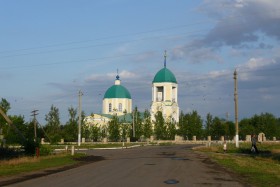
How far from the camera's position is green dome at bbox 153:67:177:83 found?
115 metres

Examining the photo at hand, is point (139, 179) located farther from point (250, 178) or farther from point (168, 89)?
point (168, 89)

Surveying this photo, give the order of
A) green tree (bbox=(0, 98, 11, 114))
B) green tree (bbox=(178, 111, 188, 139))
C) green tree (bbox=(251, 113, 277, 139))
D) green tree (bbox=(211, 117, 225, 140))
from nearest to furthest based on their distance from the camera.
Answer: green tree (bbox=(0, 98, 11, 114)) < green tree (bbox=(178, 111, 188, 139)) < green tree (bbox=(211, 117, 225, 140)) < green tree (bbox=(251, 113, 277, 139))

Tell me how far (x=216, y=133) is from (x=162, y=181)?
9742 centimetres

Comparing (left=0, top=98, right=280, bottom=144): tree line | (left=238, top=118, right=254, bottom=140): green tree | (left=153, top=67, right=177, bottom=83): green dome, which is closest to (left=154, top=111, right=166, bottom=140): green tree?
(left=0, top=98, right=280, bottom=144): tree line

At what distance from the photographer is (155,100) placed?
11681 centimetres

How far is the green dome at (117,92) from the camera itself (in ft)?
396

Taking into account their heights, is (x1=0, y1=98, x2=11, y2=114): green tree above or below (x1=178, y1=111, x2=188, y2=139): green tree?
above

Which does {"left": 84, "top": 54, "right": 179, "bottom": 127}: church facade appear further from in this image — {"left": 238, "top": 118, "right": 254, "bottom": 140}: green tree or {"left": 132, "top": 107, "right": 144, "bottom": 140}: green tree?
{"left": 238, "top": 118, "right": 254, "bottom": 140}: green tree

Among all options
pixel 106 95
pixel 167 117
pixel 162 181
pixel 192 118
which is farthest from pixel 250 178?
pixel 106 95

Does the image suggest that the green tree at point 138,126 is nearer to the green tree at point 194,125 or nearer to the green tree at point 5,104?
the green tree at point 194,125

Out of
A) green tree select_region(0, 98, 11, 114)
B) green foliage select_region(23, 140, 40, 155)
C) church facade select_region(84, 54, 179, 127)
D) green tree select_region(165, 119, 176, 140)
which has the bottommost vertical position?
green foliage select_region(23, 140, 40, 155)

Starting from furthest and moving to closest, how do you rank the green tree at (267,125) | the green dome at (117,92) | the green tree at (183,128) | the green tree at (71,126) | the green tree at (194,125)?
the green dome at (117,92)
the green tree at (267,125)
the green tree at (183,128)
the green tree at (194,125)
the green tree at (71,126)

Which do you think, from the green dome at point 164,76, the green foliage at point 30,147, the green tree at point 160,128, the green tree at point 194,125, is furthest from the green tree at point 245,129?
the green foliage at point 30,147

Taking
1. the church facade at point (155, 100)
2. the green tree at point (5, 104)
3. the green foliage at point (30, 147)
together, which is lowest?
the green foliage at point (30, 147)
